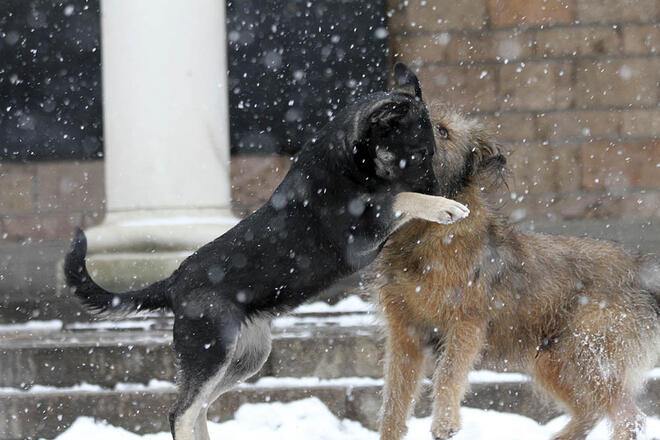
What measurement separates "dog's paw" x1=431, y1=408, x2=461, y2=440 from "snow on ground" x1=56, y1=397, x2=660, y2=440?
3.21 feet

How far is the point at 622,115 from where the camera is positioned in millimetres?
8984

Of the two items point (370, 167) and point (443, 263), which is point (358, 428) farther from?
point (370, 167)

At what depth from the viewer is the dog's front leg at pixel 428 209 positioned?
13.6 ft

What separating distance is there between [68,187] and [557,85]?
194 inches

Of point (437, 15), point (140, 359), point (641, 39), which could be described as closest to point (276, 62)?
point (437, 15)

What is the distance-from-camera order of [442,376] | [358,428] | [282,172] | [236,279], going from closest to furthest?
[236,279] → [442,376] → [358,428] → [282,172]

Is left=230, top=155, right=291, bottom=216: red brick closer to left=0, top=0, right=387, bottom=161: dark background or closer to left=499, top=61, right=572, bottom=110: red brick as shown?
left=0, top=0, right=387, bottom=161: dark background

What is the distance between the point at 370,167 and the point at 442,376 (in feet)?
3.74

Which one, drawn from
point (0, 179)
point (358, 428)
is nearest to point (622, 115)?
point (358, 428)

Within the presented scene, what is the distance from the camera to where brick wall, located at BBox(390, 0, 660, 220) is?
8891 millimetres

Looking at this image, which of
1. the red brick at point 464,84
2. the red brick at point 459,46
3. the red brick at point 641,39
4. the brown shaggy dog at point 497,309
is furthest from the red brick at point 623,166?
the brown shaggy dog at point 497,309

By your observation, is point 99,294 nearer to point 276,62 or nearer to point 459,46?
point 276,62

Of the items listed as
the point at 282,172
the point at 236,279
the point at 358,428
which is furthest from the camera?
the point at 282,172

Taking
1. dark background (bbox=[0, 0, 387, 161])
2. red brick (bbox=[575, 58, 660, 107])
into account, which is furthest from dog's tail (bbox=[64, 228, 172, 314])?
red brick (bbox=[575, 58, 660, 107])
